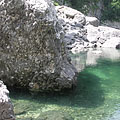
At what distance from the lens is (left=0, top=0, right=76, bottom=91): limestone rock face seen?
10.4 m

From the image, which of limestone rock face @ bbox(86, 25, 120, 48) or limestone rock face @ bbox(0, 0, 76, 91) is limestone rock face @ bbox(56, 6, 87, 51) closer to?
limestone rock face @ bbox(86, 25, 120, 48)

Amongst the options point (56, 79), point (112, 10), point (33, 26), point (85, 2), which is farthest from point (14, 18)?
point (112, 10)

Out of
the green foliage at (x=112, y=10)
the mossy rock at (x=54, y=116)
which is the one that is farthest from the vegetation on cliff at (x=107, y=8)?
the mossy rock at (x=54, y=116)

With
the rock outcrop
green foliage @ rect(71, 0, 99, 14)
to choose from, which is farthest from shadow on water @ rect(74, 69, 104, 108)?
green foliage @ rect(71, 0, 99, 14)

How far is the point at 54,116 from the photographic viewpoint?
26.9ft

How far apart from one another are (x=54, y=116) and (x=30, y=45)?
3.62 meters

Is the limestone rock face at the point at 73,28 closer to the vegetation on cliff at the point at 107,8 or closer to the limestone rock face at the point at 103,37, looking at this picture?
the limestone rock face at the point at 103,37

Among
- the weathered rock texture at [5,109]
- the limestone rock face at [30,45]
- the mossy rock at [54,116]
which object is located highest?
the limestone rock face at [30,45]

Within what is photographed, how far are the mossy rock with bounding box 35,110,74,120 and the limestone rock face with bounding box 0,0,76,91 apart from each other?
2482mm

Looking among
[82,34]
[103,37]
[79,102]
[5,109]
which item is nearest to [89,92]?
[79,102]

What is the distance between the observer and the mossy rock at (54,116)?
8016mm

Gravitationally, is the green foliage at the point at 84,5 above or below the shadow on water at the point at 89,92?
above

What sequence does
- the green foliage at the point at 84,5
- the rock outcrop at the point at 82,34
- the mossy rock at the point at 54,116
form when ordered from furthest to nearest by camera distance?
the green foliage at the point at 84,5
the rock outcrop at the point at 82,34
the mossy rock at the point at 54,116

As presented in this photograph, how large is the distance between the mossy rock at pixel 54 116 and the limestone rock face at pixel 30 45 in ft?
8.14
